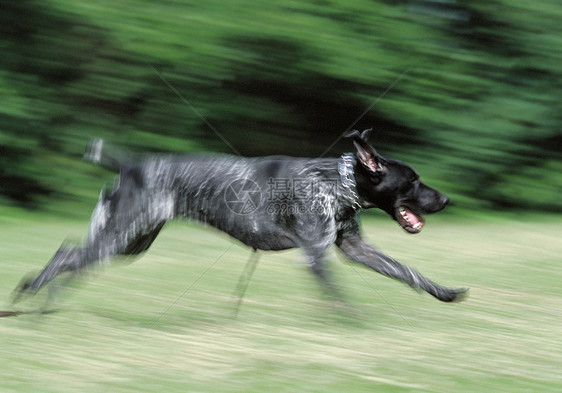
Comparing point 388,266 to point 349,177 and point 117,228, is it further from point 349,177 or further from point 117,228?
point 117,228

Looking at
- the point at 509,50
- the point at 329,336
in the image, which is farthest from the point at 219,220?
the point at 509,50

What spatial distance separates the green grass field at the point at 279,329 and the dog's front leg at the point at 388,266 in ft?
0.75

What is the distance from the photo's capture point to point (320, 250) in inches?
222

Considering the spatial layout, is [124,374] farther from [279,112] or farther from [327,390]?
[279,112]

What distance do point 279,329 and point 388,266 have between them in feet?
2.80

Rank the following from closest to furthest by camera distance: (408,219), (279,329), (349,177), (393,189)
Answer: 1. (279,329)
2. (349,177)
3. (393,189)
4. (408,219)

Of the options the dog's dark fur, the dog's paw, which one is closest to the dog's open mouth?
the dog's dark fur

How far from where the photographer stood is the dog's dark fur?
5.68 meters

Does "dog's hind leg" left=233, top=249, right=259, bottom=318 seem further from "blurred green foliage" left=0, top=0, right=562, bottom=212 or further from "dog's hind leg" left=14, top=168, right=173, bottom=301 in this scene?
"blurred green foliage" left=0, top=0, right=562, bottom=212

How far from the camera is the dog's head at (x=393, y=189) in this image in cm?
574

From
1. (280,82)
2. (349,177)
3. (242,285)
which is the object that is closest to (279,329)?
(349,177)

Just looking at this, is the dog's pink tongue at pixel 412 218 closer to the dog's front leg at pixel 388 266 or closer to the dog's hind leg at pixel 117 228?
the dog's front leg at pixel 388 266

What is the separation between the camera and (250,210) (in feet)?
18.7

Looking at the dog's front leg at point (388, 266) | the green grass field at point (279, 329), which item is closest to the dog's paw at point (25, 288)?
the green grass field at point (279, 329)
